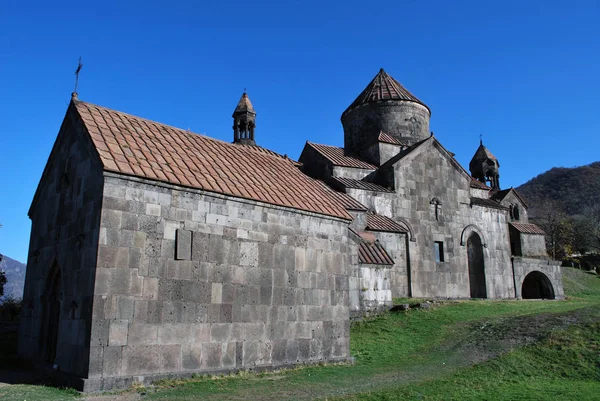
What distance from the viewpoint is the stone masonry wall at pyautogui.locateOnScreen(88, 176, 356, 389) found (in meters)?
7.77

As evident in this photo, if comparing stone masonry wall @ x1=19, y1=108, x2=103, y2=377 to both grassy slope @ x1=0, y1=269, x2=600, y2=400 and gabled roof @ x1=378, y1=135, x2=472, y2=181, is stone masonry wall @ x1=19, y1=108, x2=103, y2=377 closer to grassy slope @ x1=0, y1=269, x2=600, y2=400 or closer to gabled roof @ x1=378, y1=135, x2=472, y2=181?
grassy slope @ x1=0, y1=269, x2=600, y2=400

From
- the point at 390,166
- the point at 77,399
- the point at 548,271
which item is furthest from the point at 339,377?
the point at 548,271

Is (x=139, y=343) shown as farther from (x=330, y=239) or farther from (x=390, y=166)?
(x=390, y=166)

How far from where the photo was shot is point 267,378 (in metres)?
8.72

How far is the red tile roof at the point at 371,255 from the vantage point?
1390 cm

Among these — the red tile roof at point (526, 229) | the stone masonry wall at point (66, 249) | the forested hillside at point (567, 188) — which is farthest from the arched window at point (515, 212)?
the forested hillside at point (567, 188)

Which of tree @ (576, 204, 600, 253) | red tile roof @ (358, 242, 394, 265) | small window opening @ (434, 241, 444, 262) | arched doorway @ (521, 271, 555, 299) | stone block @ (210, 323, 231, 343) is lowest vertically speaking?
stone block @ (210, 323, 231, 343)

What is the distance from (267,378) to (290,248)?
270 centimetres

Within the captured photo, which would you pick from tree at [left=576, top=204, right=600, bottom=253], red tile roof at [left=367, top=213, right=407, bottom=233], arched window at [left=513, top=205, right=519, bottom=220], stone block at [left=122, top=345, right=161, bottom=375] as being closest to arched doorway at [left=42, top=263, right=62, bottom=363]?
stone block at [left=122, top=345, right=161, bottom=375]

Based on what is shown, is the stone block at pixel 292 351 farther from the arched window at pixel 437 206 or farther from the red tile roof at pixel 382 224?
the arched window at pixel 437 206

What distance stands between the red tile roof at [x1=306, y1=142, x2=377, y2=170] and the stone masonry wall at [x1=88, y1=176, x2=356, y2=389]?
828 centimetres

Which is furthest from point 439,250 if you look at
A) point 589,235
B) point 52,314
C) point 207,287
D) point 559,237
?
point 589,235

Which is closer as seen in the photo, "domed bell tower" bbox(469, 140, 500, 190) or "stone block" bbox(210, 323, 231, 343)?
"stone block" bbox(210, 323, 231, 343)

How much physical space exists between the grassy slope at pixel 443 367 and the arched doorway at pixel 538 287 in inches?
408
